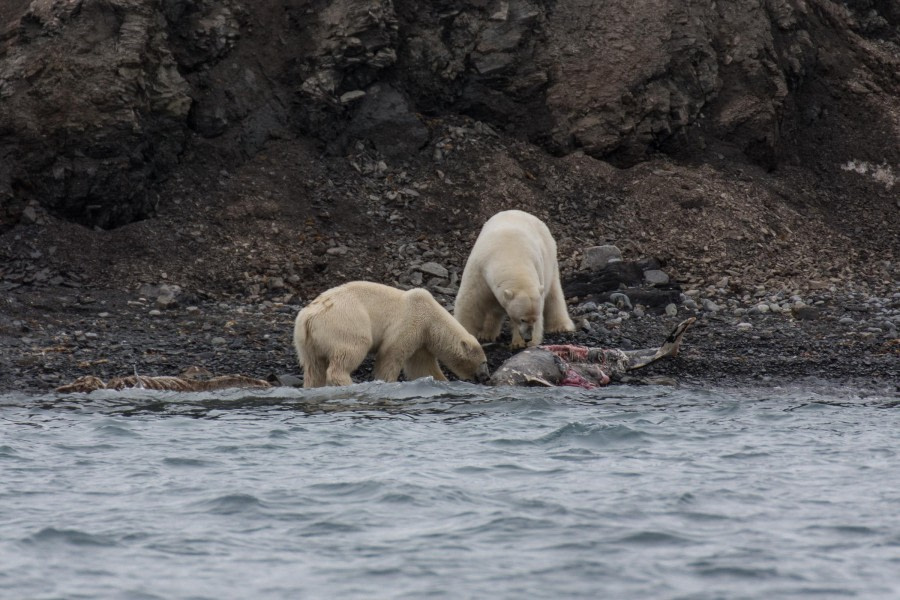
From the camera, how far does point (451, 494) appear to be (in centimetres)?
776

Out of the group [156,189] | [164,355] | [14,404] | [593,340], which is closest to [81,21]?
[156,189]

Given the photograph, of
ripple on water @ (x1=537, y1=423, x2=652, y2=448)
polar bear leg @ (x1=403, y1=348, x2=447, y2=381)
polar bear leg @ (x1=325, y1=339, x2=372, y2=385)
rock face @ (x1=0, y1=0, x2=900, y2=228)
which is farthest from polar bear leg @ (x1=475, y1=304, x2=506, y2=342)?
rock face @ (x1=0, y1=0, x2=900, y2=228)

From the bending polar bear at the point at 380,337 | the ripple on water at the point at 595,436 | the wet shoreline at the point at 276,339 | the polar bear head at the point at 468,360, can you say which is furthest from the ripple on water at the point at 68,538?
the polar bear head at the point at 468,360

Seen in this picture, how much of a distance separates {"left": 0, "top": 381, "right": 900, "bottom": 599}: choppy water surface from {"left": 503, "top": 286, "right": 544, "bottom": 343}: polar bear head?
4.17 ft

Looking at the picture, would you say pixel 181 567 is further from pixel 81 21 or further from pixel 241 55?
pixel 241 55

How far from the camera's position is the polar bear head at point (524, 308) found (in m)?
12.0

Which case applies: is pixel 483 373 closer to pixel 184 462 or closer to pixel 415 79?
pixel 184 462

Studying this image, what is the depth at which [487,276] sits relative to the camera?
12.5m

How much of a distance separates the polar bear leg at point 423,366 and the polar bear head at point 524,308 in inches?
42.0

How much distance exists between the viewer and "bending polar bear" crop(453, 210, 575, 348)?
39.8 ft

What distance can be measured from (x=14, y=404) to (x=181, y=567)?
4984 millimetres

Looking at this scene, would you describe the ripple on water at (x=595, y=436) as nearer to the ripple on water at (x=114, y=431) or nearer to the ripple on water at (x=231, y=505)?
the ripple on water at (x=231, y=505)

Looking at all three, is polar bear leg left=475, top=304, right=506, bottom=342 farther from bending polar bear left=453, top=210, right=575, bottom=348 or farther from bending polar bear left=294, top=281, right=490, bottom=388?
bending polar bear left=294, top=281, right=490, bottom=388

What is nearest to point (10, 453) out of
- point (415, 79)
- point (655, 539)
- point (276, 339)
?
point (276, 339)
